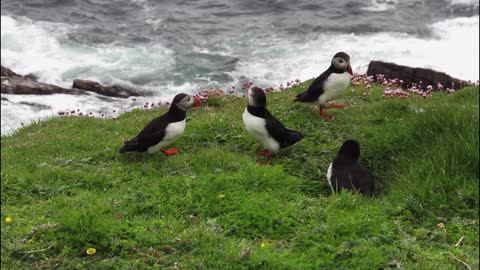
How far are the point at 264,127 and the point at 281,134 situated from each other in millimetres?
276

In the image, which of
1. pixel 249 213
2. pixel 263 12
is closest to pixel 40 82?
pixel 263 12

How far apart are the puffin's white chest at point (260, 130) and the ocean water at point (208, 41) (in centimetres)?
1180

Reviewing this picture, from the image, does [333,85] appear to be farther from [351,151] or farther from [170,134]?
[170,134]

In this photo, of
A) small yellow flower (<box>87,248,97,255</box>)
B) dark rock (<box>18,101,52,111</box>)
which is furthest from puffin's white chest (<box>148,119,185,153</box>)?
dark rock (<box>18,101,52,111</box>)

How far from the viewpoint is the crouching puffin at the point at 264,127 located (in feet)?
28.7

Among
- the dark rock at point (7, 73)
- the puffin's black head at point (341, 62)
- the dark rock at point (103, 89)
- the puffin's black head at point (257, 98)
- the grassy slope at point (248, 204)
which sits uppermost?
the puffin's black head at point (341, 62)

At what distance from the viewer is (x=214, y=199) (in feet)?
22.9

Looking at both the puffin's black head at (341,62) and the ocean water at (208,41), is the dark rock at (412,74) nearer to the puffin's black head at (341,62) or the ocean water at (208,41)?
the ocean water at (208,41)

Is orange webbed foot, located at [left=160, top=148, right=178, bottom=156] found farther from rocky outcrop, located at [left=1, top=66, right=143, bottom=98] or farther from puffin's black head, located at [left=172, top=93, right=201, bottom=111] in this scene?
rocky outcrop, located at [left=1, top=66, right=143, bottom=98]

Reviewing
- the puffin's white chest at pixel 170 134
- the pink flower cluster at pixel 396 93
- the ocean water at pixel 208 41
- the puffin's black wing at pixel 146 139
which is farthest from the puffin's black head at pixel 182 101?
the ocean water at pixel 208 41

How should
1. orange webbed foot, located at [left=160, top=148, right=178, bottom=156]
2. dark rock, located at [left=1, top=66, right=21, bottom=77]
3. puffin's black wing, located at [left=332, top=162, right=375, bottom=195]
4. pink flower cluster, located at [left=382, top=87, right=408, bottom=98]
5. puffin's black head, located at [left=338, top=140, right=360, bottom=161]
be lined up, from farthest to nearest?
dark rock, located at [left=1, top=66, right=21, bottom=77], pink flower cluster, located at [left=382, top=87, right=408, bottom=98], orange webbed foot, located at [left=160, top=148, right=178, bottom=156], puffin's black head, located at [left=338, top=140, right=360, bottom=161], puffin's black wing, located at [left=332, top=162, right=375, bottom=195]

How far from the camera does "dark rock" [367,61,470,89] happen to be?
16.7m

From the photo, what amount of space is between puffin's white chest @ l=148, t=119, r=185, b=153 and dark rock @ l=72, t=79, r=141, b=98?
13.3 metres

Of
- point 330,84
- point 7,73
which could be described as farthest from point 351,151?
point 7,73
